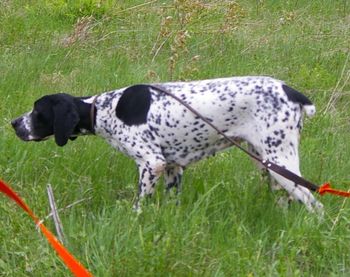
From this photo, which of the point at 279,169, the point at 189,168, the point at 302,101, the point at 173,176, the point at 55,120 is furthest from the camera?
the point at 189,168

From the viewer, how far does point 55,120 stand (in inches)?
209

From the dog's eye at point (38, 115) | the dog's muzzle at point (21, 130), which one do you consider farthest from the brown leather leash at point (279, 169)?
the dog's muzzle at point (21, 130)

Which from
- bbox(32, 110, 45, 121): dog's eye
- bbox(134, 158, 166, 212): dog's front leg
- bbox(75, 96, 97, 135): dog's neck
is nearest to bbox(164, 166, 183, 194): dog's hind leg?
bbox(134, 158, 166, 212): dog's front leg

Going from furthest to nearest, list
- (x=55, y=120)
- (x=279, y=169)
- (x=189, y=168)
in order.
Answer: (x=189, y=168) → (x=55, y=120) → (x=279, y=169)

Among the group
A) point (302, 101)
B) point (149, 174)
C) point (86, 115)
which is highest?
point (302, 101)

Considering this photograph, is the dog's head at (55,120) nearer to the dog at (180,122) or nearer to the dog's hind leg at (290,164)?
the dog at (180,122)

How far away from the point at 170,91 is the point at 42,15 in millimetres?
4697

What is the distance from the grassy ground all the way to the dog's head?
0.77 feet

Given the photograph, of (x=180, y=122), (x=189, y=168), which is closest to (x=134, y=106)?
(x=180, y=122)

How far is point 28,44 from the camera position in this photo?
28.2 feet

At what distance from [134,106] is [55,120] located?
0.49m

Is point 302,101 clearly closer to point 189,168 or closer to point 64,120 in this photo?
point 189,168

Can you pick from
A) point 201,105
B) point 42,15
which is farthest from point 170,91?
point 42,15

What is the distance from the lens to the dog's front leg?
204 inches
